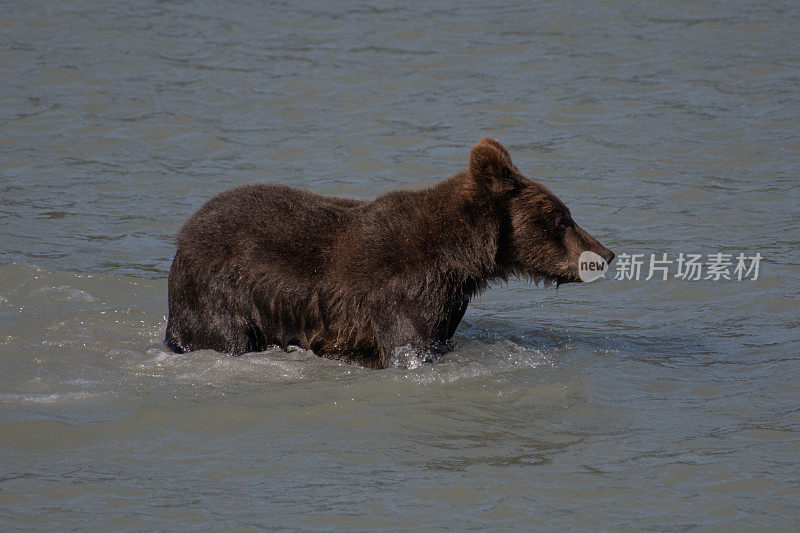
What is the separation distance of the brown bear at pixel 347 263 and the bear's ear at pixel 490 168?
1 centimetres

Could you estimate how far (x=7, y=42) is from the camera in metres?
20.1

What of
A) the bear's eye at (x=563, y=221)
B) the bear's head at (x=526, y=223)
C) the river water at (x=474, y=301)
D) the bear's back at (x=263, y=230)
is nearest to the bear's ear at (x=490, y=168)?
the bear's head at (x=526, y=223)

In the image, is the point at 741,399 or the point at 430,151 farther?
the point at 430,151

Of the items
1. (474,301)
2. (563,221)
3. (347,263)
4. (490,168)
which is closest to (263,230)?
(347,263)

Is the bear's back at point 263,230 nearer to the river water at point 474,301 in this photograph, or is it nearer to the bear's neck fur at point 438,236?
the bear's neck fur at point 438,236

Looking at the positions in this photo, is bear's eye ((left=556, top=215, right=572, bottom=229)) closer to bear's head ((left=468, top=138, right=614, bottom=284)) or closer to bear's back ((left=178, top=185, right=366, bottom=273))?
bear's head ((left=468, top=138, right=614, bottom=284))

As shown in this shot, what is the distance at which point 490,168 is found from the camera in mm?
7977

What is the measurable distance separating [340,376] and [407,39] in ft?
43.7

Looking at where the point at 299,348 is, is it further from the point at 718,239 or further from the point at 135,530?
the point at 718,239

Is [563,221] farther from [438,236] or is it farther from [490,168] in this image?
[438,236]

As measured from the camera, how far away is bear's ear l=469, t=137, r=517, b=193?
7941 millimetres

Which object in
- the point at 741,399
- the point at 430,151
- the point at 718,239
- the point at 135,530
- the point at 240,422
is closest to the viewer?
the point at 135,530

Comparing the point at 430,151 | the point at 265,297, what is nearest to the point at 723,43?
the point at 430,151

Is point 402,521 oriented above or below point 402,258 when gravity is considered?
below
